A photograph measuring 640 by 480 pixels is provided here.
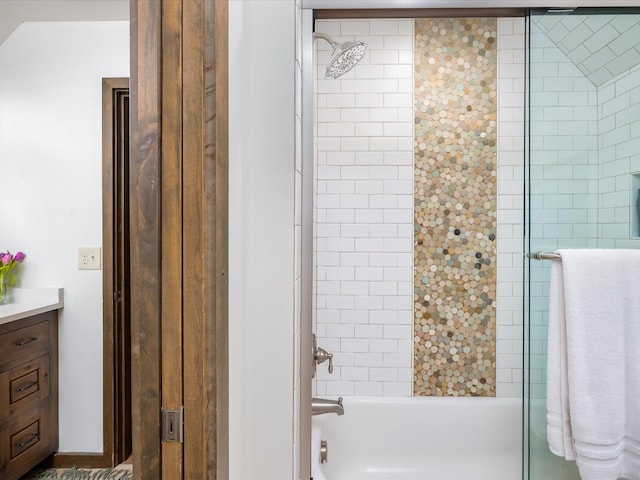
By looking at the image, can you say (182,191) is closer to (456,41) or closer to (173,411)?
(173,411)

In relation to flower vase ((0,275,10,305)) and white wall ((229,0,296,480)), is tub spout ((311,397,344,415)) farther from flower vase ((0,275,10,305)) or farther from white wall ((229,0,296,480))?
flower vase ((0,275,10,305))

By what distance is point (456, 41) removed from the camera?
7.36ft

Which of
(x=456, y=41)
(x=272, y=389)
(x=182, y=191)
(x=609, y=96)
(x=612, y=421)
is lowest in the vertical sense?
(x=612, y=421)

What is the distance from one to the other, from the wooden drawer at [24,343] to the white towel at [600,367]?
141 centimetres

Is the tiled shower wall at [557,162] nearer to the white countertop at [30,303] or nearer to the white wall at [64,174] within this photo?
the white wall at [64,174]

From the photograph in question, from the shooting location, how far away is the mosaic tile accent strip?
2240 millimetres

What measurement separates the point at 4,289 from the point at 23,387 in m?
0.17

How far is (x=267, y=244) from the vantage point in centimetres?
95

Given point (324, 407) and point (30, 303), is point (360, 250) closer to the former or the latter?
point (324, 407)

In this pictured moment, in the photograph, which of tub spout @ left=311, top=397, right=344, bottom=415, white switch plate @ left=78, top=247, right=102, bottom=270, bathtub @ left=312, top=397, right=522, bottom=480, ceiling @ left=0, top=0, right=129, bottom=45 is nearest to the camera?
ceiling @ left=0, top=0, right=129, bottom=45

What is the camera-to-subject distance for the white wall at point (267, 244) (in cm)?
94

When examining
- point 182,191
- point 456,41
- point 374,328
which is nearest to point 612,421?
point 374,328

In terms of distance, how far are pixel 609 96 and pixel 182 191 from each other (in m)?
1.44

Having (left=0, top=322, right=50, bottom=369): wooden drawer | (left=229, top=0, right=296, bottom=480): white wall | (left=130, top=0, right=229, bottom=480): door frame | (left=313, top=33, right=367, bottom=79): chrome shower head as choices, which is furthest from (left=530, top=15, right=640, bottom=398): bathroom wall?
(left=0, top=322, right=50, bottom=369): wooden drawer
